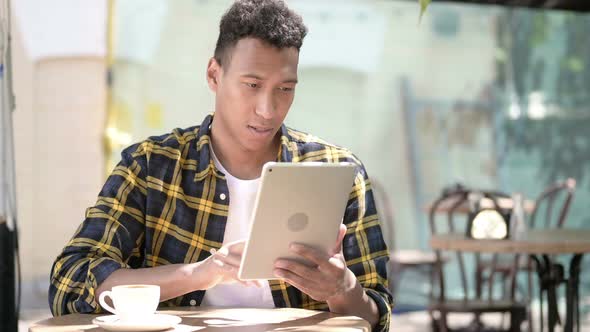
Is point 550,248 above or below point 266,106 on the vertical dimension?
below

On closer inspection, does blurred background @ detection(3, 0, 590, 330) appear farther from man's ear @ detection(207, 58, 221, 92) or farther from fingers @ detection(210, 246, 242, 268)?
fingers @ detection(210, 246, 242, 268)

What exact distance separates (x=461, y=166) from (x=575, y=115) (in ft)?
3.31

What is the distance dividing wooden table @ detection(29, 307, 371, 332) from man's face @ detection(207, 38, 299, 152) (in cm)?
39

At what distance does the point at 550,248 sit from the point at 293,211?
208 centimetres

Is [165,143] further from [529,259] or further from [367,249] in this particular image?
[529,259]

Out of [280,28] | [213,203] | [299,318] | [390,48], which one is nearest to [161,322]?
[299,318]

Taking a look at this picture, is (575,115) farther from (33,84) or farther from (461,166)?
(33,84)

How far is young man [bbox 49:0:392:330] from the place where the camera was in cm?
190

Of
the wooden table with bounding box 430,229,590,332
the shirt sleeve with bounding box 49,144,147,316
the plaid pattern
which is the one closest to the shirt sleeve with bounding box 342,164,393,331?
the plaid pattern

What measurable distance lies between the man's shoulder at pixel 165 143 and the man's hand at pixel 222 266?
0.38 m

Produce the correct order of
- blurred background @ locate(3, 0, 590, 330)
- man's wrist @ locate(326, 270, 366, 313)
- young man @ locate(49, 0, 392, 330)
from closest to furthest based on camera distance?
man's wrist @ locate(326, 270, 366, 313)
young man @ locate(49, 0, 392, 330)
blurred background @ locate(3, 0, 590, 330)

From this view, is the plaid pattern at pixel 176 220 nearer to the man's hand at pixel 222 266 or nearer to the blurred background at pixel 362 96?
the man's hand at pixel 222 266

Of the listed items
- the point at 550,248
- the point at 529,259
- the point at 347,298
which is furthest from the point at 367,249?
the point at 529,259

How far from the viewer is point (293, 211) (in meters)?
1.58
